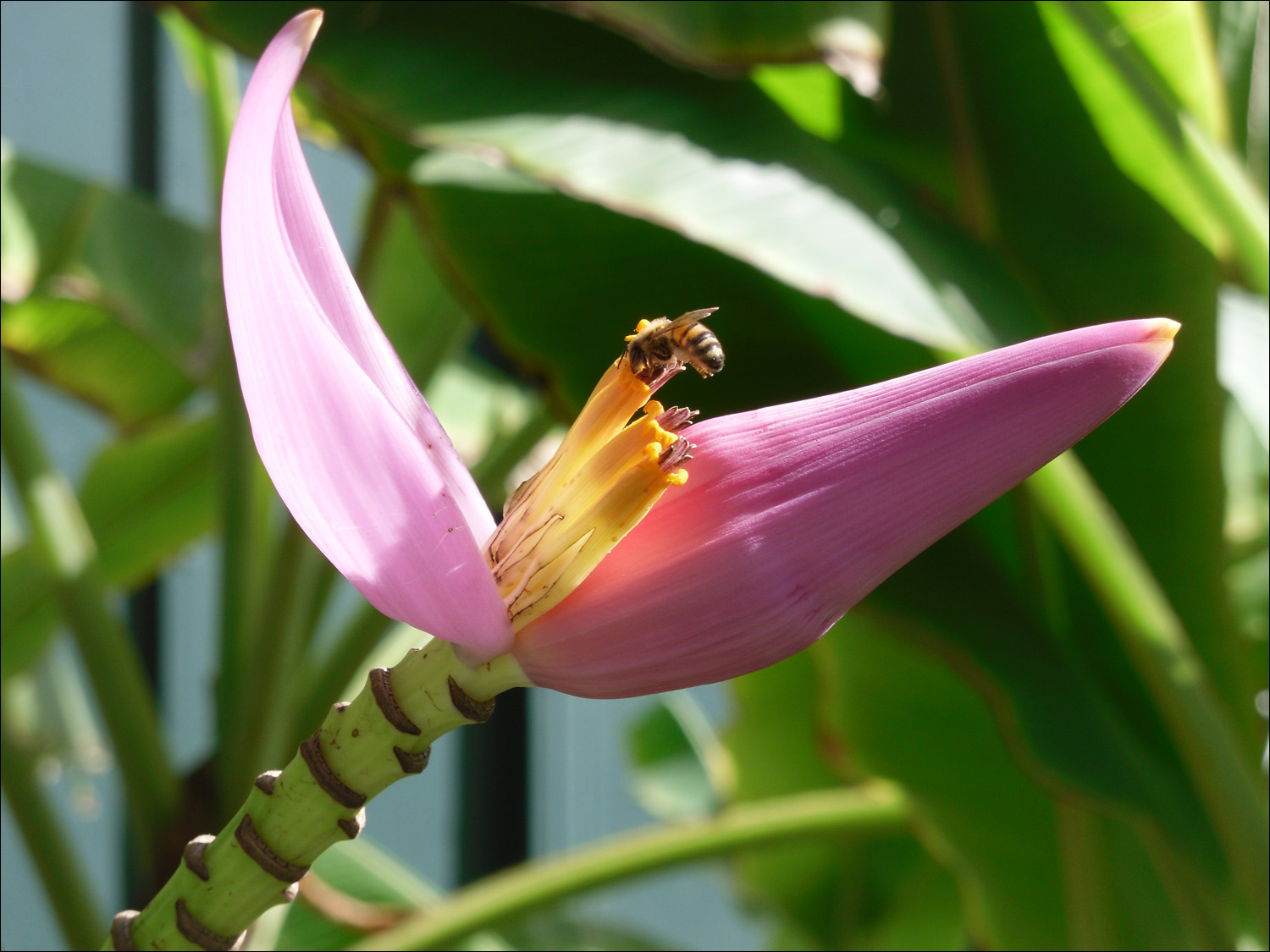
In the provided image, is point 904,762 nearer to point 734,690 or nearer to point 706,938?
point 734,690

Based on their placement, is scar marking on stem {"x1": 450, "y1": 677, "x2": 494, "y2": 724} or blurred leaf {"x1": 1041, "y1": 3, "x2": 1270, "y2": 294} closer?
scar marking on stem {"x1": 450, "y1": 677, "x2": 494, "y2": 724}

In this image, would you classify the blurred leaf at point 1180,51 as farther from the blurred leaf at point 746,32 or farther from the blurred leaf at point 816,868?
the blurred leaf at point 816,868

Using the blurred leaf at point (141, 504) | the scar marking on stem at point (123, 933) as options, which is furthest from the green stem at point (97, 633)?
the scar marking on stem at point (123, 933)

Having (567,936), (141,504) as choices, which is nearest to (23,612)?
(141,504)

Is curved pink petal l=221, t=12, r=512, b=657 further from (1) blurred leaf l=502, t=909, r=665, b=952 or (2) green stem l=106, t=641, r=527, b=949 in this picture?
(1) blurred leaf l=502, t=909, r=665, b=952

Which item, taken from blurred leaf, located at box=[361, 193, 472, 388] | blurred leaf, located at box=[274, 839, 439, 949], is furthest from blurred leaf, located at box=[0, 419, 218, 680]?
blurred leaf, located at box=[274, 839, 439, 949]

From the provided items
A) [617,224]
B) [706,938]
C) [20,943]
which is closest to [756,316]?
[617,224]
